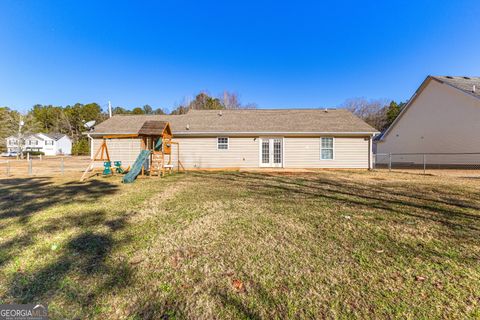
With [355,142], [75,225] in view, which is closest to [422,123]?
[355,142]

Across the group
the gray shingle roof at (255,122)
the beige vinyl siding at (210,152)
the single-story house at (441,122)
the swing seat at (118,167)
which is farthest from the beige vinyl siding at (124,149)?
the single-story house at (441,122)

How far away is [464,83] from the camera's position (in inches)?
612

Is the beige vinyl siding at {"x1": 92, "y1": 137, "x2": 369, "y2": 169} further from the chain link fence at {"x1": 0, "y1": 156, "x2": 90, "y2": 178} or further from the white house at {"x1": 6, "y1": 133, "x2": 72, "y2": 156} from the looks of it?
the white house at {"x1": 6, "y1": 133, "x2": 72, "y2": 156}

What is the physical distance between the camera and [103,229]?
3785 millimetres

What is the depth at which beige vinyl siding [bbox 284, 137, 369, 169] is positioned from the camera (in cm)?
1355

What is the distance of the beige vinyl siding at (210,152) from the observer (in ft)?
45.3

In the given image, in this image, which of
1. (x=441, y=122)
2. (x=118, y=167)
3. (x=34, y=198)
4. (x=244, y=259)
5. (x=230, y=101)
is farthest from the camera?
(x=230, y=101)

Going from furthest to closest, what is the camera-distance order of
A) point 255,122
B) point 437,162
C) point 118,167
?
1. point 437,162
2. point 255,122
3. point 118,167

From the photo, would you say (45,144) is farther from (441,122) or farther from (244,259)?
(441,122)

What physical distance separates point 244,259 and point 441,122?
2047 cm

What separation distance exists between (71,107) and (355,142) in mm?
74214

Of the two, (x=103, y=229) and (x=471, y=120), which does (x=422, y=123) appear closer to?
(x=471, y=120)

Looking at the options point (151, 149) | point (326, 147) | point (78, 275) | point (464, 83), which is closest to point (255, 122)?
point (326, 147)

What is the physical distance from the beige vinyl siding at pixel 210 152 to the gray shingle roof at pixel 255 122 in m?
0.67
